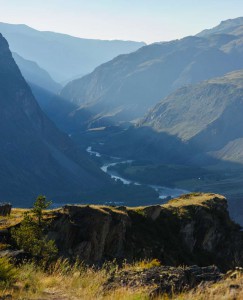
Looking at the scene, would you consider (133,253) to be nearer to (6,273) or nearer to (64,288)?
(64,288)

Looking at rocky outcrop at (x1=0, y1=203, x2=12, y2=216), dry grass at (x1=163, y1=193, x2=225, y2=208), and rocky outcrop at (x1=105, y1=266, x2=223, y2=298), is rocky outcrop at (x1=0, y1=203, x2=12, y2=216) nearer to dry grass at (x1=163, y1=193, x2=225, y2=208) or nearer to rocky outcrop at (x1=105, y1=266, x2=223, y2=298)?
dry grass at (x1=163, y1=193, x2=225, y2=208)

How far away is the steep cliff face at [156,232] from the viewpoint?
44344 millimetres

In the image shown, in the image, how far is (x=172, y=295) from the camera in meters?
13.9

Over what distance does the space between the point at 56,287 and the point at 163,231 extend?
43681mm

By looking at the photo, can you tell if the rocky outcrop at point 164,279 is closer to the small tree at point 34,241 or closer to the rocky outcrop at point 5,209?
the small tree at point 34,241

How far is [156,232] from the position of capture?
57688 millimetres

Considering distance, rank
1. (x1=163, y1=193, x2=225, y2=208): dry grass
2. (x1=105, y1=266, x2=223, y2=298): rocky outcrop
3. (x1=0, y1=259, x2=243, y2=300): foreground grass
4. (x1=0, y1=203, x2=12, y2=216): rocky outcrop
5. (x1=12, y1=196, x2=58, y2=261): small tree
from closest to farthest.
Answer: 1. (x1=0, y1=259, x2=243, y2=300): foreground grass
2. (x1=105, y1=266, x2=223, y2=298): rocky outcrop
3. (x1=12, y1=196, x2=58, y2=261): small tree
4. (x1=0, y1=203, x2=12, y2=216): rocky outcrop
5. (x1=163, y1=193, x2=225, y2=208): dry grass

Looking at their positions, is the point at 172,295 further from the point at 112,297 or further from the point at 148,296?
the point at 112,297

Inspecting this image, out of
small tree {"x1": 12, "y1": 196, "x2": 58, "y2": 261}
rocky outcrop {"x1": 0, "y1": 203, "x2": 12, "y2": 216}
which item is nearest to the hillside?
small tree {"x1": 12, "y1": 196, "x2": 58, "y2": 261}

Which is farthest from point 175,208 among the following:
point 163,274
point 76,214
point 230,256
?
point 163,274

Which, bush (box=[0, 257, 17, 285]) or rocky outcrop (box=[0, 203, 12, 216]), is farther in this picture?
rocky outcrop (box=[0, 203, 12, 216])

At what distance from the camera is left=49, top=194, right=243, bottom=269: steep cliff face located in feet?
145

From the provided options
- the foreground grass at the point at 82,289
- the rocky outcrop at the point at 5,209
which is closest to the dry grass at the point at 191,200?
the rocky outcrop at the point at 5,209

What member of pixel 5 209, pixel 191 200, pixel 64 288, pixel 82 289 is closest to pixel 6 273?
pixel 64 288
